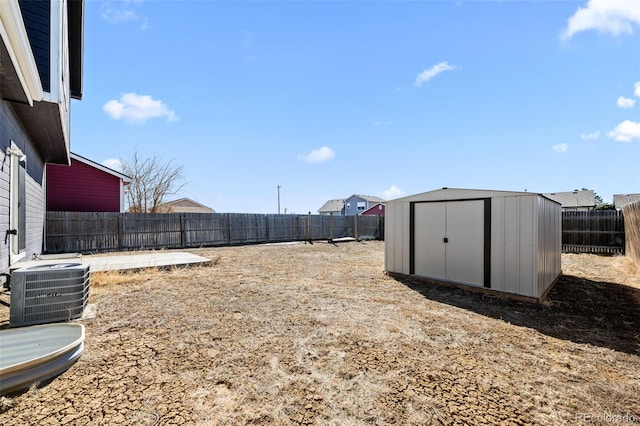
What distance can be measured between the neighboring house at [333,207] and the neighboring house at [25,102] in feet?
116

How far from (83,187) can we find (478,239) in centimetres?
1503

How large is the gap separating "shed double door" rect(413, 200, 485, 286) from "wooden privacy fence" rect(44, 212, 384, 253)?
10.8 m

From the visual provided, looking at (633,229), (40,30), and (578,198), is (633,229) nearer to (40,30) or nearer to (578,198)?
(40,30)

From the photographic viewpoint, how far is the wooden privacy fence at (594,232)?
35.9 feet

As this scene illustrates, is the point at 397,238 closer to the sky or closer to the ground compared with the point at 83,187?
closer to the ground

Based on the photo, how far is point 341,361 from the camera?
100.0 inches

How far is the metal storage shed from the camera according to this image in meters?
4.76

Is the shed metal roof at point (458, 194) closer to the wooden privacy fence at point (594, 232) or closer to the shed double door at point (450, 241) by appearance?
the shed double door at point (450, 241)

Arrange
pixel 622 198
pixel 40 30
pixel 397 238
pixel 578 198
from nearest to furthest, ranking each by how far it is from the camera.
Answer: pixel 40 30
pixel 397 238
pixel 578 198
pixel 622 198

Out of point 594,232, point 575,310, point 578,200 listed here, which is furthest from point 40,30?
point 578,200

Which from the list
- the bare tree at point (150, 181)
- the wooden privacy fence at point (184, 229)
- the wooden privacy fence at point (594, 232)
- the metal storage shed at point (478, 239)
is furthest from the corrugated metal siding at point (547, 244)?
the bare tree at point (150, 181)

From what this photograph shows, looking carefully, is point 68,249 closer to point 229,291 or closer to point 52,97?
point 52,97

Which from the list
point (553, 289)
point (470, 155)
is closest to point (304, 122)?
point (470, 155)

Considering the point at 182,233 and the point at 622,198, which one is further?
the point at 622,198
